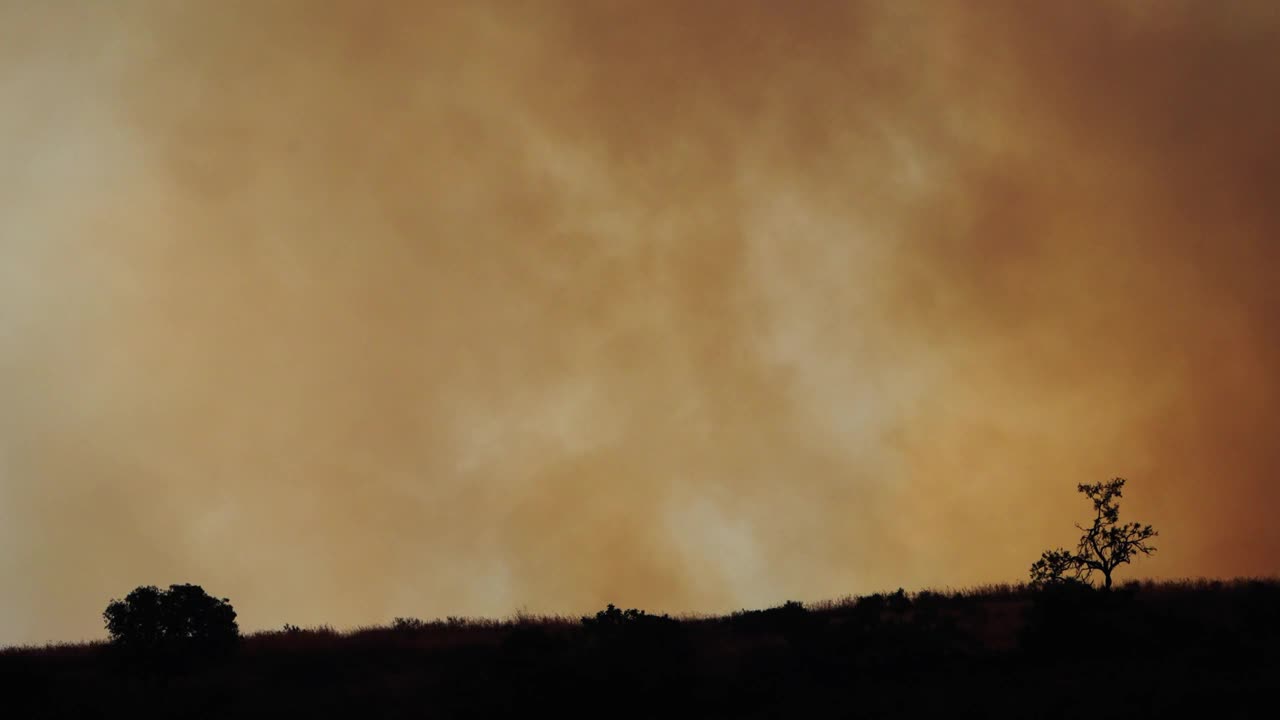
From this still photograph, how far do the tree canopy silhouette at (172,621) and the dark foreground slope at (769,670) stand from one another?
60 cm

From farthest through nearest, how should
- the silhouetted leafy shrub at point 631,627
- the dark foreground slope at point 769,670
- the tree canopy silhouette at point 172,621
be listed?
the tree canopy silhouette at point 172,621 < the silhouetted leafy shrub at point 631,627 < the dark foreground slope at point 769,670

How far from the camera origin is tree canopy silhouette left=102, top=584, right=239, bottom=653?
27.9 metres

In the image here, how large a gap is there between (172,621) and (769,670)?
1797 centimetres

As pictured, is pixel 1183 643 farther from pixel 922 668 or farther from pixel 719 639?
pixel 719 639

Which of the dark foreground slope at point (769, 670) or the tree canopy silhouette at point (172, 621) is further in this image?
the tree canopy silhouette at point (172, 621)

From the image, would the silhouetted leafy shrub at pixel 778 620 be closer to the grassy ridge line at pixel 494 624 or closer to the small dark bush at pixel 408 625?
the grassy ridge line at pixel 494 624

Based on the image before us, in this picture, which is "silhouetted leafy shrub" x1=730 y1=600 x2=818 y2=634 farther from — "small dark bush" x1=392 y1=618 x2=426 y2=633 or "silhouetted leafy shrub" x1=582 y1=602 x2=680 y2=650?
"small dark bush" x1=392 y1=618 x2=426 y2=633

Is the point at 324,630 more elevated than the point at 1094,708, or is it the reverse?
the point at 324,630

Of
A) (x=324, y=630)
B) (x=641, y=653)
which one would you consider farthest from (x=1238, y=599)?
(x=324, y=630)

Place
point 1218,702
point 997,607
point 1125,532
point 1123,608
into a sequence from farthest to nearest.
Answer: point 1125,532 → point 997,607 → point 1123,608 → point 1218,702

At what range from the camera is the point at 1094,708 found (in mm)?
19156

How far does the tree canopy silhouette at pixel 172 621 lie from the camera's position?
27.9 m

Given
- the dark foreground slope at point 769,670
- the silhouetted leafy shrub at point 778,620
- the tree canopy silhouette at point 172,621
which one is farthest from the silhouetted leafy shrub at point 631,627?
the tree canopy silhouette at point 172,621

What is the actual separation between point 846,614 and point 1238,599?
1133 centimetres
